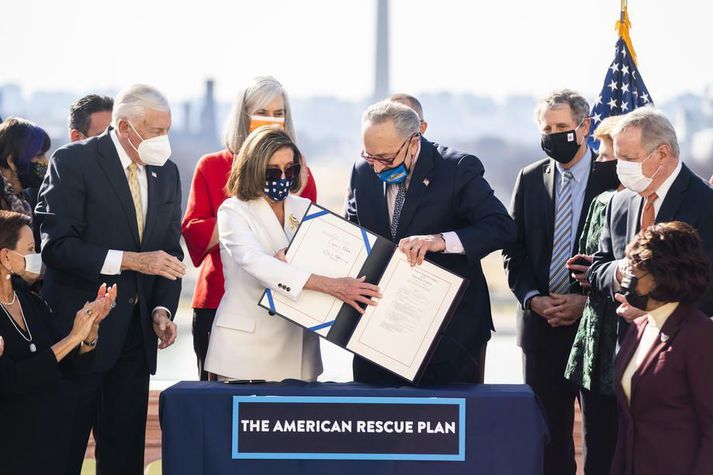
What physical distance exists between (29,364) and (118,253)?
531 millimetres

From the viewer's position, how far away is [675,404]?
2912 mm

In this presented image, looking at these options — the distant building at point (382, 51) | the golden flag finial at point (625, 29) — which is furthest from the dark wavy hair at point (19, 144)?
the distant building at point (382, 51)

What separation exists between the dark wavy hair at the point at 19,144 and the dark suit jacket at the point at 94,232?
2.26 ft

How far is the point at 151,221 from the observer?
365 cm

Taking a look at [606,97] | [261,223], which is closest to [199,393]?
[261,223]

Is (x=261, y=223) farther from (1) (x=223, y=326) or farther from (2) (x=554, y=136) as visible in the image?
(2) (x=554, y=136)

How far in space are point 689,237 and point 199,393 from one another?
1.50 m

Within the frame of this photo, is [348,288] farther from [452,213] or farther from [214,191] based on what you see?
[214,191]

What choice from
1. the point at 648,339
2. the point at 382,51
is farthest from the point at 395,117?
the point at 382,51

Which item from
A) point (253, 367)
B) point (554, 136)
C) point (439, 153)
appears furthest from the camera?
point (554, 136)

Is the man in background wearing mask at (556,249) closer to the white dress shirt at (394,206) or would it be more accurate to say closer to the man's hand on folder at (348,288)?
the white dress shirt at (394,206)

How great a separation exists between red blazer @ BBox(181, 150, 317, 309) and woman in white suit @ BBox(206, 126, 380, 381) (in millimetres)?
462

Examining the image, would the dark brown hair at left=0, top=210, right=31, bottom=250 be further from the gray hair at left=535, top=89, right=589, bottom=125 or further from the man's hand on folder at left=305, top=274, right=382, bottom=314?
the gray hair at left=535, top=89, right=589, bottom=125

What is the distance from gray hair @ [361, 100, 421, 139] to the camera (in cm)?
349
